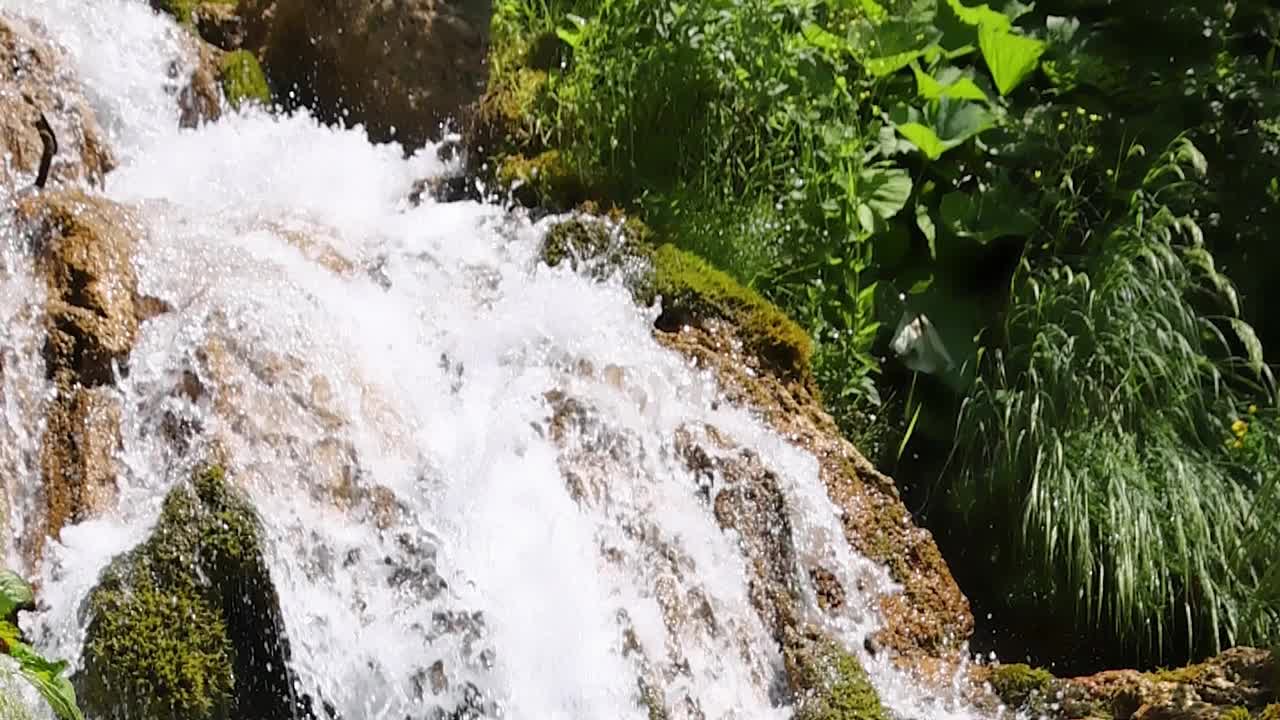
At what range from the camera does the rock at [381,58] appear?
5.59 metres

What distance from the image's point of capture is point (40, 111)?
15.4ft

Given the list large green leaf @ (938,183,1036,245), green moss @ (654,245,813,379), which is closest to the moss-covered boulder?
green moss @ (654,245,813,379)

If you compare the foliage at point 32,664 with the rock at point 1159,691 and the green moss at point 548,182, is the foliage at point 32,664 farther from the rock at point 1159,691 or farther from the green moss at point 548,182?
the green moss at point 548,182

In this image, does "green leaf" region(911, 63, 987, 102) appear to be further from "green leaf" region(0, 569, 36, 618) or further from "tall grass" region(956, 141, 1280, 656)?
"green leaf" region(0, 569, 36, 618)

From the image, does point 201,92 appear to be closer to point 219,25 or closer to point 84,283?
point 219,25

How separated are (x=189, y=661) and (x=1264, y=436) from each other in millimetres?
3194

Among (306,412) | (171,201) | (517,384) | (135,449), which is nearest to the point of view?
(135,449)

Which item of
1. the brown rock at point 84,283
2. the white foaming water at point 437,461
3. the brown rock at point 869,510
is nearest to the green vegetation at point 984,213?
the brown rock at point 869,510

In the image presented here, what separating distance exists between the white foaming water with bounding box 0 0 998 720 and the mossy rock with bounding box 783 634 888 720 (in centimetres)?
6

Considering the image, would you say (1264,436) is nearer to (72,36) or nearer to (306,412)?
(306,412)

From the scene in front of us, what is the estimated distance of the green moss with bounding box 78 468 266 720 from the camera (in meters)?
3.15

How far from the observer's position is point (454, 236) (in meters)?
4.96

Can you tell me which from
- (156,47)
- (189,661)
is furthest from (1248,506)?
(156,47)

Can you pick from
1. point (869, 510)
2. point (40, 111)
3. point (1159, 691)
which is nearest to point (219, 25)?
point (40, 111)
